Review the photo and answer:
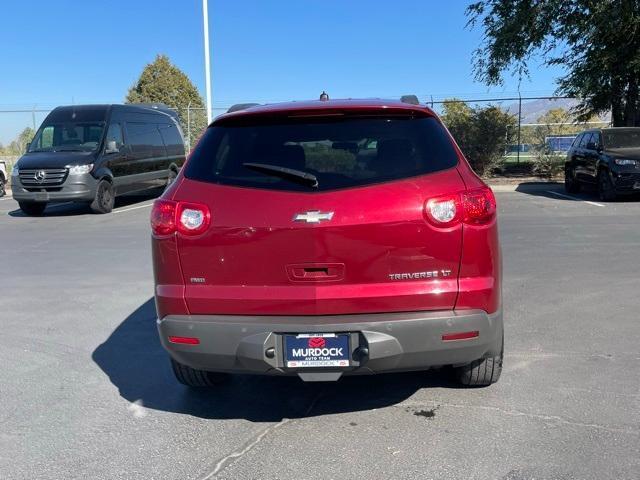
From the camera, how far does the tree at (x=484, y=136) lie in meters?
20.0

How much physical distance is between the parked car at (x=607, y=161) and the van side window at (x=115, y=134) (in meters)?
11.1

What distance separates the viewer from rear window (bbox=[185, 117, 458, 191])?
10.6ft

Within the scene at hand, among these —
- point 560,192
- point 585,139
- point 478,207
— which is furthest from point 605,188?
point 478,207

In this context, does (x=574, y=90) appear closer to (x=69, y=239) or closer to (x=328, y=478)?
(x=69, y=239)

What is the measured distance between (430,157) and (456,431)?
1497mm

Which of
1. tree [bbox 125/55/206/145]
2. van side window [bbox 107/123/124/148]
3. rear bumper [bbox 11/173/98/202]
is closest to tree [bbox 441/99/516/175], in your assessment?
van side window [bbox 107/123/124/148]

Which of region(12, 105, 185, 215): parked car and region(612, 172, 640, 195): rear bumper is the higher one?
region(12, 105, 185, 215): parked car

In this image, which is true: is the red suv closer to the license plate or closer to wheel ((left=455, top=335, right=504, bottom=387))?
the license plate

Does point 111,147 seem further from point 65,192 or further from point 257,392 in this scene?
point 257,392

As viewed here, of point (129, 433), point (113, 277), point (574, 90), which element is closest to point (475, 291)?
point (129, 433)

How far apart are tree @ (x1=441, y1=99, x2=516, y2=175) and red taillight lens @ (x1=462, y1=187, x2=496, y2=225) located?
17136 mm

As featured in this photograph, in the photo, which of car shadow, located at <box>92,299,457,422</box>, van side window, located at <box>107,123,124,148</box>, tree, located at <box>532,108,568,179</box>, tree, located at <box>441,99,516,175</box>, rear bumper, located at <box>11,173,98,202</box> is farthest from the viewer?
tree, located at <box>441,99,516,175</box>

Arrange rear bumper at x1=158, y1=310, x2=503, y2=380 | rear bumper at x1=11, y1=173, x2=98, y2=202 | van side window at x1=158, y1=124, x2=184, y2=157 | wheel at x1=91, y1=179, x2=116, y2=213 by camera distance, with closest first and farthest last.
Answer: rear bumper at x1=158, y1=310, x2=503, y2=380 < rear bumper at x1=11, y1=173, x2=98, y2=202 < wheel at x1=91, y1=179, x2=116, y2=213 < van side window at x1=158, y1=124, x2=184, y2=157

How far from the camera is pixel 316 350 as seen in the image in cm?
309
